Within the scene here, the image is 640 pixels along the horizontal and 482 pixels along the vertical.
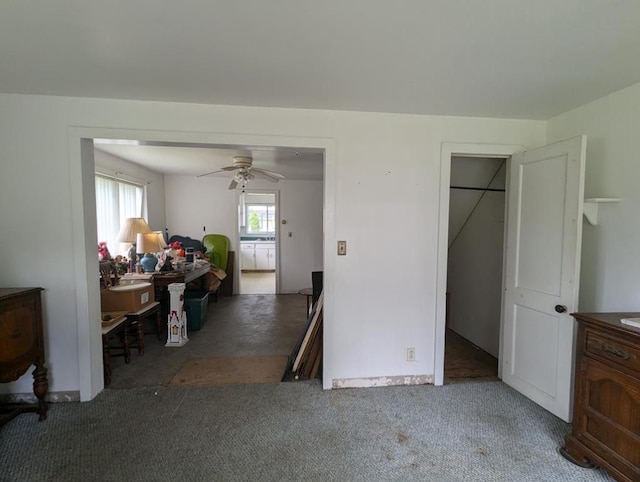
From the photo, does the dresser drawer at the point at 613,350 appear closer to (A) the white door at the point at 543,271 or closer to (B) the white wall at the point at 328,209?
(A) the white door at the point at 543,271

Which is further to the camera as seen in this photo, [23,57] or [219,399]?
[219,399]

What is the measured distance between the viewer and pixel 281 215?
5930 mm

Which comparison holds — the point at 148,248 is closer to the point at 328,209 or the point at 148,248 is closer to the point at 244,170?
the point at 244,170

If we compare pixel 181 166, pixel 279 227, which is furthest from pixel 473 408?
pixel 181 166

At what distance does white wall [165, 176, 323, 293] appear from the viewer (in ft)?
18.7

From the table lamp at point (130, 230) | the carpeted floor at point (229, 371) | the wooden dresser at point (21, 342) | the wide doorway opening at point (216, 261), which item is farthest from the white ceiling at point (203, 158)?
the carpeted floor at point (229, 371)

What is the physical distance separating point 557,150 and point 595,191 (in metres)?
0.40

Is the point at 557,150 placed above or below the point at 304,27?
below

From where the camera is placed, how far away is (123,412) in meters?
2.08

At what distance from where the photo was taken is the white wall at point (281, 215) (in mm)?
5707

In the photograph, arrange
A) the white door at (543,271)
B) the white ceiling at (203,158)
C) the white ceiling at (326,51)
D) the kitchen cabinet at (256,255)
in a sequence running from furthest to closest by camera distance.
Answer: the kitchen cabinet at (256,255), the white ceiling at (203,158), the white door at (543,271), the white ceiling at (326,51)

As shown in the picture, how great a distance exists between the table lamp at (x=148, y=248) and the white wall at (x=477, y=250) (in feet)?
11.7

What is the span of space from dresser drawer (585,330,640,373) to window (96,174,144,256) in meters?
4.50

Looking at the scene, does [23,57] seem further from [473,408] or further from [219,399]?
[473,408]
